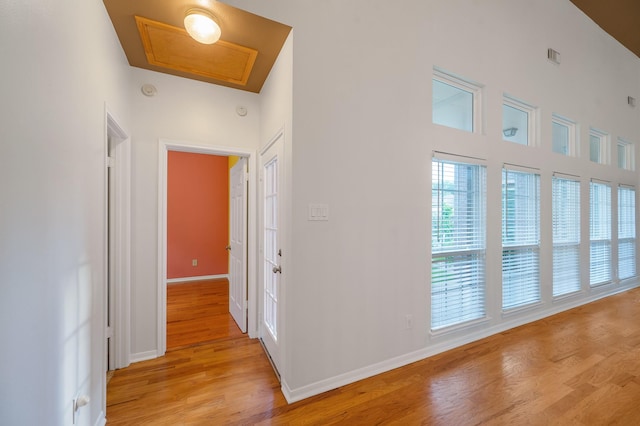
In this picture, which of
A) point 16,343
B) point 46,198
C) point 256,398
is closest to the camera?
point 16,343

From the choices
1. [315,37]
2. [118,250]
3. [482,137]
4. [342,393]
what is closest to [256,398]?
[342,393]

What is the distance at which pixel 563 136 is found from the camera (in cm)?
394

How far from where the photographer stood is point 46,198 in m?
1.11

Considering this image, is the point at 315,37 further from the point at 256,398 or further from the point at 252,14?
the point at 256,398

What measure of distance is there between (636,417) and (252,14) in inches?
149

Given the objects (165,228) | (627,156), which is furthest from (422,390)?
(627,156)

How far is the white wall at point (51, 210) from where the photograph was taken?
0.90m

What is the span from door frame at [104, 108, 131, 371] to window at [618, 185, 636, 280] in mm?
7351

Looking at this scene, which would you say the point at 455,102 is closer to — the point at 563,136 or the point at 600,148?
the point at 563,136

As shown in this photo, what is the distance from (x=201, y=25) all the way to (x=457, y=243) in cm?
294

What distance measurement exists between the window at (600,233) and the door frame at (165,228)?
16.7 ft

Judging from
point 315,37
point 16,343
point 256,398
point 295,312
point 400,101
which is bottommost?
point 256,398

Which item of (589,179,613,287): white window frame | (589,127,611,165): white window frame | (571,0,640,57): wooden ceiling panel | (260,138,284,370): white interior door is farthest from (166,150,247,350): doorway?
(589,127,611,165): white window frame

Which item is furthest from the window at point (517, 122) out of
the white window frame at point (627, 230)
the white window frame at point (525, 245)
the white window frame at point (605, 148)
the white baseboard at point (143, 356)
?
the white baseboard at point (143, 356)
